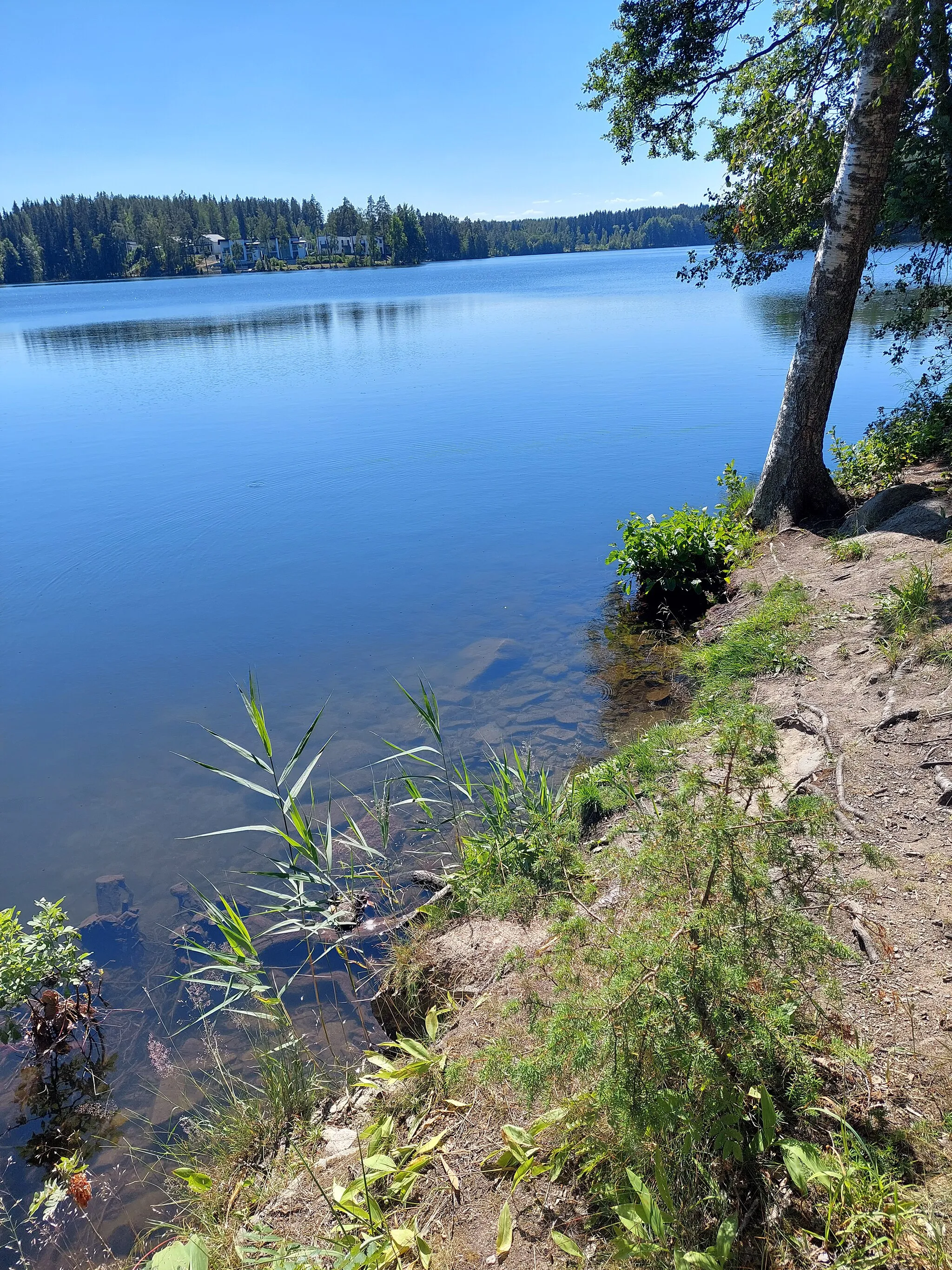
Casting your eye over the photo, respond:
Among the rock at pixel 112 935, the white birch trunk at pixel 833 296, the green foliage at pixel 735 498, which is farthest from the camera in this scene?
the green foliage at pixel 735 498

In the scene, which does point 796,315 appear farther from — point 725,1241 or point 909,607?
point 725,1241

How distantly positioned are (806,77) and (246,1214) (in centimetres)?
1338

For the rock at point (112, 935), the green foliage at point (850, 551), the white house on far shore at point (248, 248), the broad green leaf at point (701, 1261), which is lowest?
the rock at point (112, 935)

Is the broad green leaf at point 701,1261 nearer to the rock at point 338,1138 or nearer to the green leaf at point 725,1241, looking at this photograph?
the green leaf at point 725,1241

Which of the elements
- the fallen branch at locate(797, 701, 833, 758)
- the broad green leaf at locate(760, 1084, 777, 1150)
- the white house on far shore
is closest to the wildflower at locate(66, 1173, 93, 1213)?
the broad green leaf at locate(760, 1084, 777, 1150)

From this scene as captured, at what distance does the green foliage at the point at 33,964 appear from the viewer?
5059 mm

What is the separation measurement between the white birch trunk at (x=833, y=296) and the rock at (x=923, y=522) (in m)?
1.56

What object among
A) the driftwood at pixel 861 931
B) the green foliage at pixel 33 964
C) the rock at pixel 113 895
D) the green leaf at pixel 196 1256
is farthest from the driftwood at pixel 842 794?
the rock at pixel 113 895

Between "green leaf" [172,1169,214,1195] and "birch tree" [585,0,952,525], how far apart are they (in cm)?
953

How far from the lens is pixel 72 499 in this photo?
1703cm

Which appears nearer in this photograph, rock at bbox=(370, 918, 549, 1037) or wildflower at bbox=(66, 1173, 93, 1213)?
wildflower at bbox=(66, 1173, 93, 1213)

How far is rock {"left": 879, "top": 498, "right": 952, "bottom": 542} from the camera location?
8359 millimetres

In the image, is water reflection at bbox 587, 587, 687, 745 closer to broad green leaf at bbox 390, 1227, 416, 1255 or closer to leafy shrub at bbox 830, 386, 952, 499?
leafy shrub at bbox 830, 386, 952, 499

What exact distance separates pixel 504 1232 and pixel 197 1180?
1979 mm
